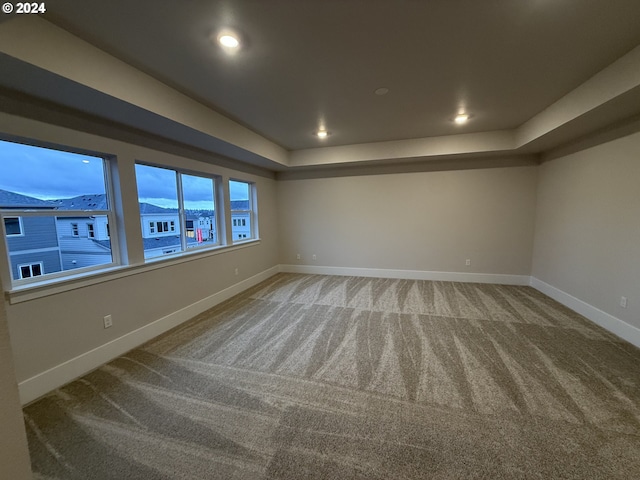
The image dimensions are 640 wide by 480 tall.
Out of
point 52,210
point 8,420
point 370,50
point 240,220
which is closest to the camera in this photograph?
point 8,420

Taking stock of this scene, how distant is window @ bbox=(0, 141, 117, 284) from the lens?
205cm

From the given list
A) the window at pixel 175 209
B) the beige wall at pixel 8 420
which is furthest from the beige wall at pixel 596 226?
the window at pixel 175 209

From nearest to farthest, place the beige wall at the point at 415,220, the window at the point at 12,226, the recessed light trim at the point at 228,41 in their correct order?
the recessed light trim at the point at 228,41 < the window at the point at 12,226 < the beige wall at the point at 415,220

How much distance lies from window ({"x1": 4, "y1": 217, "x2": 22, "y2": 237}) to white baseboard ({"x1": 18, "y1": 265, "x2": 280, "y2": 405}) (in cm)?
116

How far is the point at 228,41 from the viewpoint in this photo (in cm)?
185

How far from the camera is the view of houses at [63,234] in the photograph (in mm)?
2070

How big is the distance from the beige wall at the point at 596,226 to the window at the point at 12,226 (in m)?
5.76

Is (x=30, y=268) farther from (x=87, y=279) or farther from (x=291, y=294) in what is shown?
(x=291, y=294)

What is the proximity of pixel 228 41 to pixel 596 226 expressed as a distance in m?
4.50

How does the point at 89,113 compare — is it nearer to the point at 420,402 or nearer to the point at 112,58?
the point at 112,58

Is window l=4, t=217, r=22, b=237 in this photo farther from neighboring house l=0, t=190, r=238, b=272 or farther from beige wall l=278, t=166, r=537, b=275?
beige wall l=278, t=166, r=537, b=275

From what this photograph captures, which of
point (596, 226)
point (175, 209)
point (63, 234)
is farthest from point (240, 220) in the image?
point (596, 226)

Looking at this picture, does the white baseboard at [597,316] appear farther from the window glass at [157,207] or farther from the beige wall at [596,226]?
the window glass at [157,207]

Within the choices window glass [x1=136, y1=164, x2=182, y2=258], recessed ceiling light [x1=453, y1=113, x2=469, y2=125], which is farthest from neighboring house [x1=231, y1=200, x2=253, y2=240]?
recessed ceiling light [x1=453, y1=113, x2=469, y2=125]
